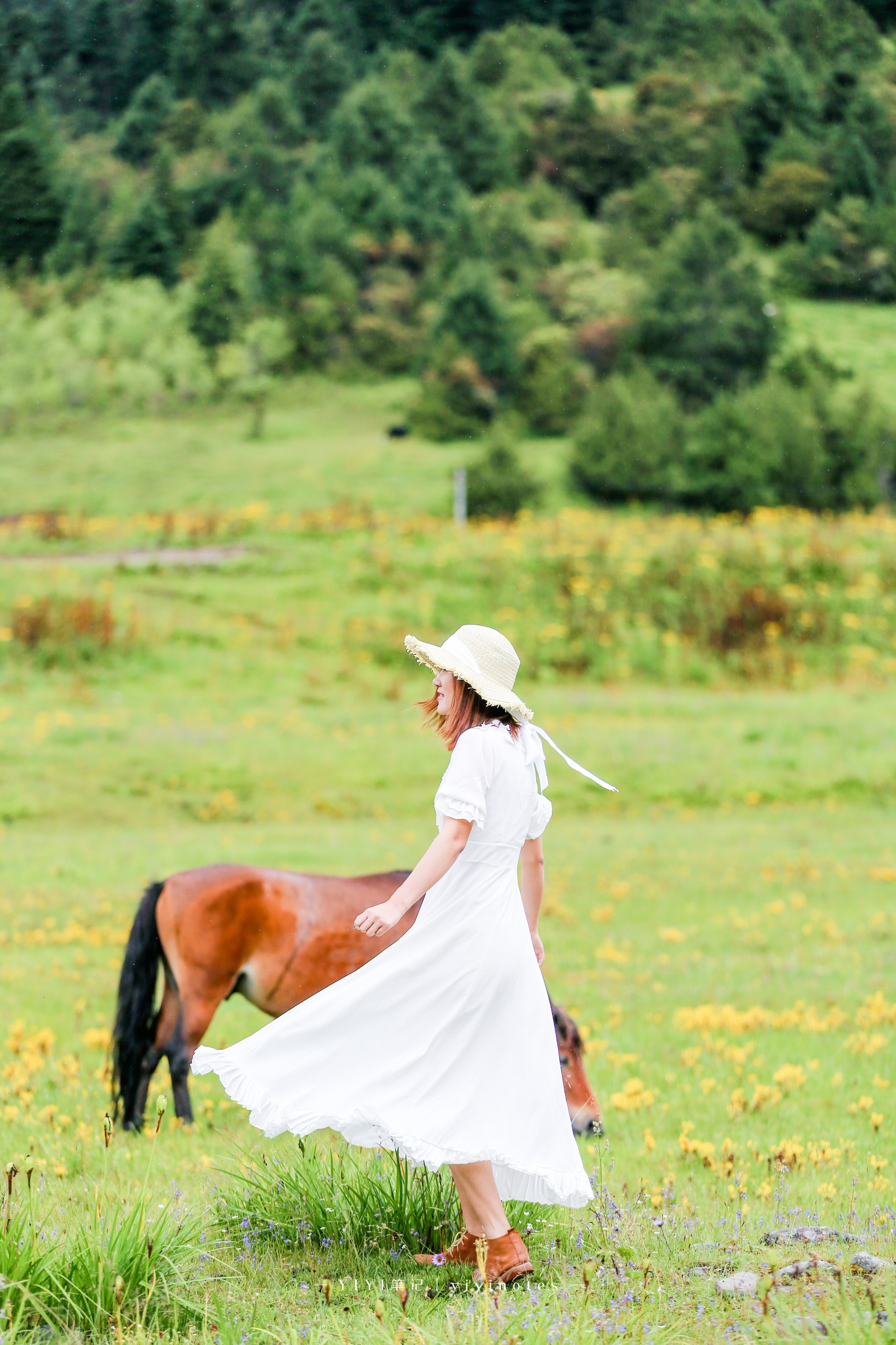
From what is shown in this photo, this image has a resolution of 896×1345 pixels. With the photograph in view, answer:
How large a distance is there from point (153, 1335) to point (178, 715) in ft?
52.4

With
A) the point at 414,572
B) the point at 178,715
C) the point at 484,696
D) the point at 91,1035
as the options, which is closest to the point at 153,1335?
the point at 484,696

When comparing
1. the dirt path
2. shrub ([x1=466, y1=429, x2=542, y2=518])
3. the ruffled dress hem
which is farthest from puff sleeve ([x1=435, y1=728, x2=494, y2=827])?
shrub ([x1=466, y1=429, x2=542, y2=518])

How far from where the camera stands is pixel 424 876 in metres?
4.04

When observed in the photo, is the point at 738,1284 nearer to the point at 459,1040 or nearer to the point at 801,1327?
the point at 801,1327

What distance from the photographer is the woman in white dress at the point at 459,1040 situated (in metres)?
4.07

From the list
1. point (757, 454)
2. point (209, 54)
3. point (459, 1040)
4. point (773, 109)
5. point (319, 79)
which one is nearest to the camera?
point (459, 1040)

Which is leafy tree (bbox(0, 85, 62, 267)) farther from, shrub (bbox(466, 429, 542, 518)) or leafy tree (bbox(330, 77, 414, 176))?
shrub (bbox(466, 429, 542, 518))

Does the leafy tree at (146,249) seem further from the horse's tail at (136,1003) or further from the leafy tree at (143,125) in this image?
the horse's tail at (136,1003)

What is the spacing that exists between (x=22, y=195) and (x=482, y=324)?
3020 centimetres

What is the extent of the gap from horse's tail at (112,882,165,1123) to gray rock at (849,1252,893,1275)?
394cm

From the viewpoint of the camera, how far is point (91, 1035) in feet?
26.5

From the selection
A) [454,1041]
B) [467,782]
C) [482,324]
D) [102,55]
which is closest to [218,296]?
[482,324]

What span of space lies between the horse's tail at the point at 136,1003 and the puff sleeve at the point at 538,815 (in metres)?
3.10

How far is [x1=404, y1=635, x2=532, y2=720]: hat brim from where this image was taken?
14.2ft
